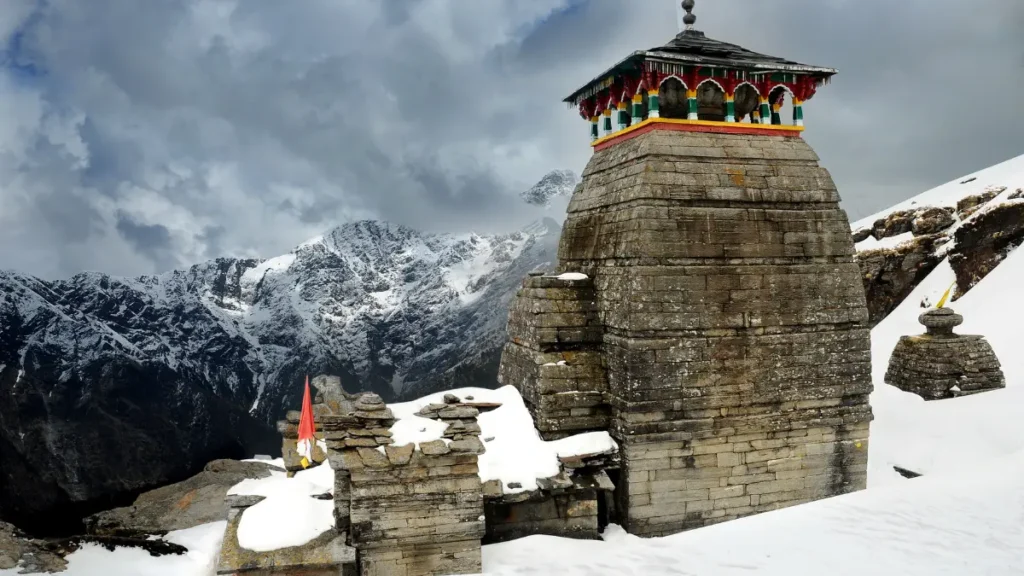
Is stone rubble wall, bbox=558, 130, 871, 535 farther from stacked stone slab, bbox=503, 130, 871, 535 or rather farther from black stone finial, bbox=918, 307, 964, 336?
black stone finial, bbox=918, 307, 964, 336

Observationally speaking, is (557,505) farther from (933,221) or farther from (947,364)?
(933,221)

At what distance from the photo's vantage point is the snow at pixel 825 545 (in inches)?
342

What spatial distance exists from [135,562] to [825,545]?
11.0 m

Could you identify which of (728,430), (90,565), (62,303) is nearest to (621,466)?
(728,430)

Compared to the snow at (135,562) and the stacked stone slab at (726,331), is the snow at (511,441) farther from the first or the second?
the snow at (135,562)

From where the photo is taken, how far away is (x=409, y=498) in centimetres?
859

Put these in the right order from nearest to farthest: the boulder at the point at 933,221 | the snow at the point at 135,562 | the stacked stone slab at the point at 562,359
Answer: the snow at the point at 135,562
the stacked stone slab at the point at 562,359
the boulder at the point at 933,221

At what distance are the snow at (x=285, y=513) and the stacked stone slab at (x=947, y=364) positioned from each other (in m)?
16.3

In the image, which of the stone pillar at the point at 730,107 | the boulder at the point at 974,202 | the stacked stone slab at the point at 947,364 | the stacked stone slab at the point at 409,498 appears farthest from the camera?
the boulder at the point at 974,202

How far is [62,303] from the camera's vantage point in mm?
37531

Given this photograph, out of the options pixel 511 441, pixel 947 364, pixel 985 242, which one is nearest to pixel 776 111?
pixel 511 441

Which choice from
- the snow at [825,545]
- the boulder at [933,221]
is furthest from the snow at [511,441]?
the boulder at [933,221]

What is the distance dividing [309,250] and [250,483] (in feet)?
144

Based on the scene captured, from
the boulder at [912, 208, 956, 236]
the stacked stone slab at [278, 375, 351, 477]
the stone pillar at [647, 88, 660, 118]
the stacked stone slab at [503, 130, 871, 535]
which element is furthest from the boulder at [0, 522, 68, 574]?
the boulder at [912, 208, 956, 236]
